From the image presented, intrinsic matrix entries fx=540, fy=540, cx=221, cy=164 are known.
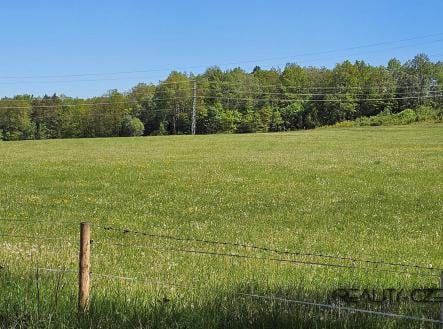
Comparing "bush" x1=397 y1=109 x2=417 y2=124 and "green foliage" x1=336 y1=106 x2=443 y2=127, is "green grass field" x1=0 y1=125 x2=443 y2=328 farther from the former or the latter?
"bush" x1=397 y1=109 x2=417 y2=124

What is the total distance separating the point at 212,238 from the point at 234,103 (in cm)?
14653

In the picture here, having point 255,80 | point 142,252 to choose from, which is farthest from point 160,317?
point 255,80

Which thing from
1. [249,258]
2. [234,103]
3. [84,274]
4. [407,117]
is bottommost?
[249,258]

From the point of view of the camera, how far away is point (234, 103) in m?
157

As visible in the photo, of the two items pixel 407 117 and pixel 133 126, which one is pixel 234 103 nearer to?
pixel 133 126

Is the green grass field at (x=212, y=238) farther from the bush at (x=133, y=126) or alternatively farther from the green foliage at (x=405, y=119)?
the bush at (x=133, y=126)

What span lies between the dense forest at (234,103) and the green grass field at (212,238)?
11910cm

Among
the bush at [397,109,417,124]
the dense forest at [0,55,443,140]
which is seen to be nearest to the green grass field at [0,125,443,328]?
the bush at [397,109,417,124]

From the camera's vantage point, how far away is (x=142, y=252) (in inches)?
398

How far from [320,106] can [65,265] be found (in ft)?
471

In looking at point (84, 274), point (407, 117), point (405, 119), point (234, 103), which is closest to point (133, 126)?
point (234, 103)

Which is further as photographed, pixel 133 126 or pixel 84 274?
pixel 133 126

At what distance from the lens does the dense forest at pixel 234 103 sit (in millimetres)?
142000

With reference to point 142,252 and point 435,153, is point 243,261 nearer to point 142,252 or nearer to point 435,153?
point 142,252
